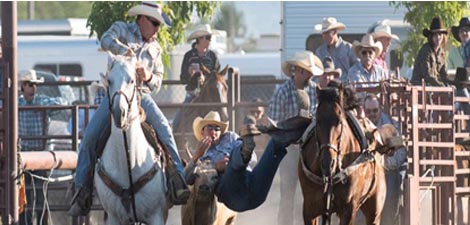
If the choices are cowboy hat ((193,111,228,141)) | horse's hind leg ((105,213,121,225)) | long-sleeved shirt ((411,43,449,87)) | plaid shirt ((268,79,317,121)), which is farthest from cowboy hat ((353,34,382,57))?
horse's hind leg ((105,213,121,225))

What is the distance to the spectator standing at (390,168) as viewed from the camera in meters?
15.6

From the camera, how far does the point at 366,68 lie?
1698 centimetres

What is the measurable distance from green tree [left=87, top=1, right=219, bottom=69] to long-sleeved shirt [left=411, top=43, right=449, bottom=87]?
15.7 ft

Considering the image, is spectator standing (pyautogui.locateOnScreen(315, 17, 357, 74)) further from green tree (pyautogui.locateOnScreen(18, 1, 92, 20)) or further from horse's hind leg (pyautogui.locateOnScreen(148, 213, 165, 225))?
green tree (pyautogui.locateOnScreen(18, 1, 92, 20))

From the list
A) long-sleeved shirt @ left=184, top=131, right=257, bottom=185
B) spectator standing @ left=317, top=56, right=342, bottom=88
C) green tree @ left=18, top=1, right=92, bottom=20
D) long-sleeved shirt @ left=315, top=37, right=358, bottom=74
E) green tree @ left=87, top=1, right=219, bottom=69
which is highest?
green tree @ left=18, top=1, right=92, bottom=20

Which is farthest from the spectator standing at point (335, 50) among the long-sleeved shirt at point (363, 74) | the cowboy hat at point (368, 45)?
the long-sleeved shirt at point (363, 74)

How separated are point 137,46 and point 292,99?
3407 mm

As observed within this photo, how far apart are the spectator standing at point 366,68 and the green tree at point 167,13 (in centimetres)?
451

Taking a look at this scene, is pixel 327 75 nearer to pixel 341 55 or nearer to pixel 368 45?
pixel 368 45

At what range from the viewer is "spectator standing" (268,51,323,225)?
15406mm

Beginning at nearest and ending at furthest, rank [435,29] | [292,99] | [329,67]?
→ [292,99] → [329,67] → [435,29]

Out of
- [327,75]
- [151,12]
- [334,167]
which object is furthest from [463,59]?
[151,12]

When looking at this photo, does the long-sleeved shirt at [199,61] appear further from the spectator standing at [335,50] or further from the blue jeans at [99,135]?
the blue jeans at [99,135]

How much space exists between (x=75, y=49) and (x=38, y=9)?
174ft
